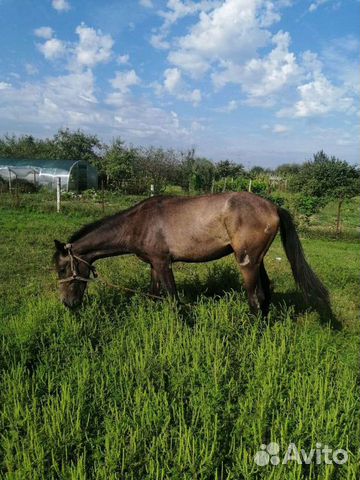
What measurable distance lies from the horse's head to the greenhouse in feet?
71.1

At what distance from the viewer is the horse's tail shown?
5.02 meters

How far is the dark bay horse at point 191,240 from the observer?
4953 mm

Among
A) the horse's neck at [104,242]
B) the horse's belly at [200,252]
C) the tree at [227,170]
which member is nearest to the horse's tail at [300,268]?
the horse's belly at [200,252]

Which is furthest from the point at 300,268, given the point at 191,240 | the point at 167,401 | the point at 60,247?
the point at 60,247

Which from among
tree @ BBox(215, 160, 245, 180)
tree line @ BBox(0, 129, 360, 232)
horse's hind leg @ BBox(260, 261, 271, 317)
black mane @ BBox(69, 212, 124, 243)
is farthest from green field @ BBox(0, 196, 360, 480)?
tree @ BBox(215, 160, 245, 180)

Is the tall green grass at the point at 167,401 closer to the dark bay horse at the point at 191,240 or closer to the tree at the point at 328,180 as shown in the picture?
the dark bay horse at the point at 191,240

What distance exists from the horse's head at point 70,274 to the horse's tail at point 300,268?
2707mm

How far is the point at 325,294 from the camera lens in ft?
16.5

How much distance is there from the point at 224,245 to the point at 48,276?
12.6 ft

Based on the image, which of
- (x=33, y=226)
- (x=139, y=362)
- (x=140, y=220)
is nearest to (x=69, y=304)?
(x=140, y=220)

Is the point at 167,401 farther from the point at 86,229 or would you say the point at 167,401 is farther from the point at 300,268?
the point at 86,229

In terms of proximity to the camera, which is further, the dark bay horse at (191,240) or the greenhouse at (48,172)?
the greenhouse at (48,172)

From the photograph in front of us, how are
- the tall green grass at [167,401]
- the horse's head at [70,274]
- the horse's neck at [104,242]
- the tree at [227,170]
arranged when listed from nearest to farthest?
the tall green grass at [167,401], the horse's head at [70,274], the horse's neck at [104,242], the tree at [227,170]

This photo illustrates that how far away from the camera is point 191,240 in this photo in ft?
17.0
